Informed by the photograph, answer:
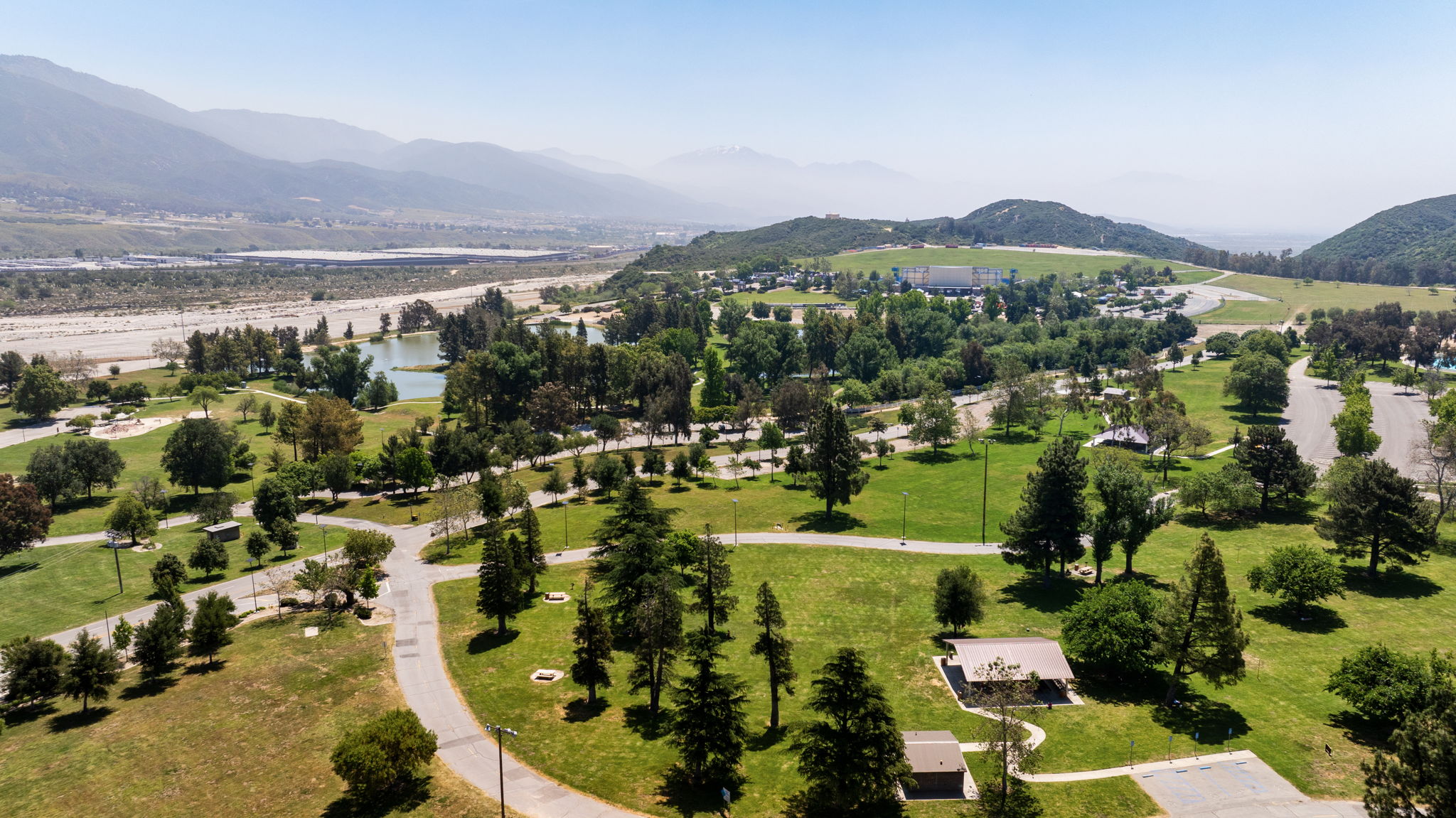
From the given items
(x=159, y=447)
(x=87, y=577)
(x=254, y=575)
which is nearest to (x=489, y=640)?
(x=254, y=575)

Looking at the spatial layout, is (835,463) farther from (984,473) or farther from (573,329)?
(573,329)

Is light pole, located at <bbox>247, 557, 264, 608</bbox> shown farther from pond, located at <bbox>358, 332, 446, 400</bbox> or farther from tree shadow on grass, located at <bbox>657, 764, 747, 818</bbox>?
pond, located at <bbox>358, 332, 446, 400</bbox>

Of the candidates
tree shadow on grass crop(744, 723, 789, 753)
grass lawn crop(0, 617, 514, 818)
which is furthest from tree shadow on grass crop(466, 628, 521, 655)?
tree shadow on grass crop(744, 723, 789, 753)

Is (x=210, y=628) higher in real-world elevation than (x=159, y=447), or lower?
lower

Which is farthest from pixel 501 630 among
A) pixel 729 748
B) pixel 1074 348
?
pixel 1074 348

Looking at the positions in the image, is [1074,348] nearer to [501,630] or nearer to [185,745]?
[501,630]

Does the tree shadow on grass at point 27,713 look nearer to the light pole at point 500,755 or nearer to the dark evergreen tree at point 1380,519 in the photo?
the light pole at point 500,755
